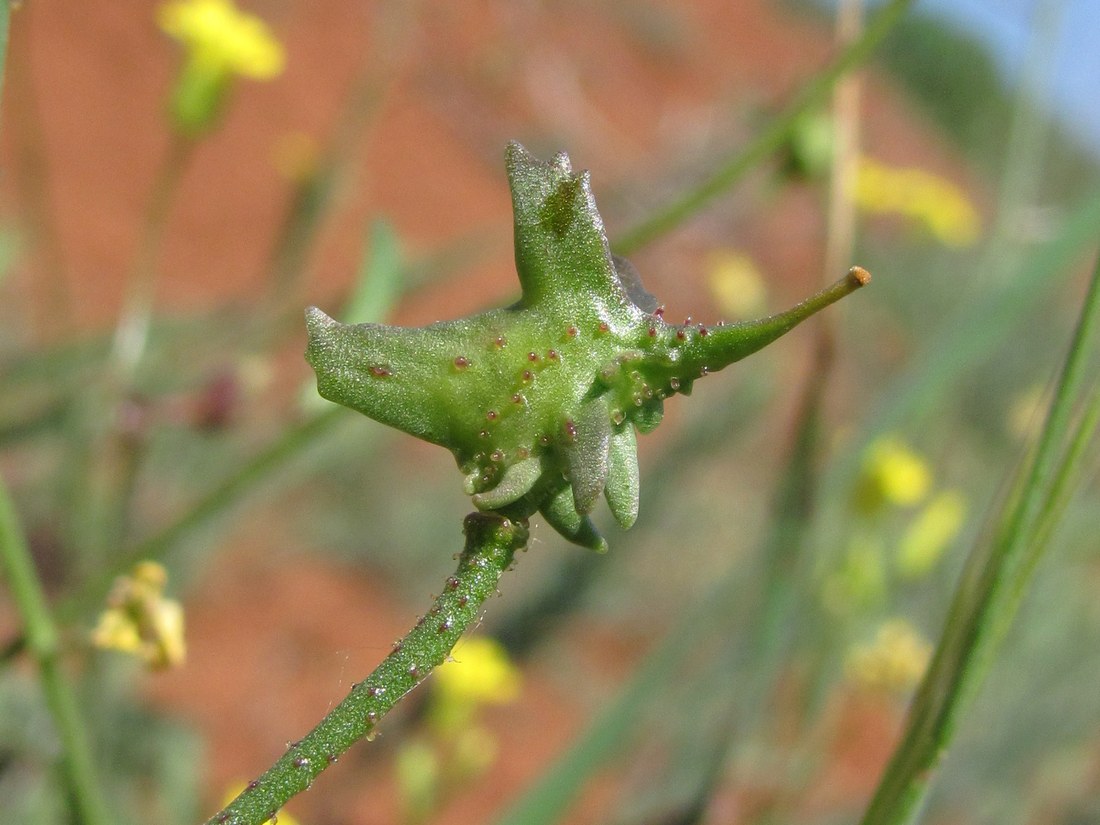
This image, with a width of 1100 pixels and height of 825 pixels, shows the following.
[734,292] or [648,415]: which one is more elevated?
→ [734,292]

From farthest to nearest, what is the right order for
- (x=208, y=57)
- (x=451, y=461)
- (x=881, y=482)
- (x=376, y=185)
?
(x=376, y=185) → (x=451, y=461) → (x=881, y=482) → (x=208, y=57)

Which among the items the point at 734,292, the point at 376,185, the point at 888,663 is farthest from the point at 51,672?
the point at 376,185

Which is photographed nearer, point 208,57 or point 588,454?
point 588,454

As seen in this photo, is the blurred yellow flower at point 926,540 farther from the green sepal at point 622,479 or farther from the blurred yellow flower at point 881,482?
the green sepal at point 622,479

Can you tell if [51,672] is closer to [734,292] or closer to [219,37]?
[219,37]

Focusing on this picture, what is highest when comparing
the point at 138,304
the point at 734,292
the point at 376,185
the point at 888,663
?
the point at 376,185

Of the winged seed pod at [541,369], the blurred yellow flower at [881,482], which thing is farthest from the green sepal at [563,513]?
the blurred yellow flower at [881,482]
